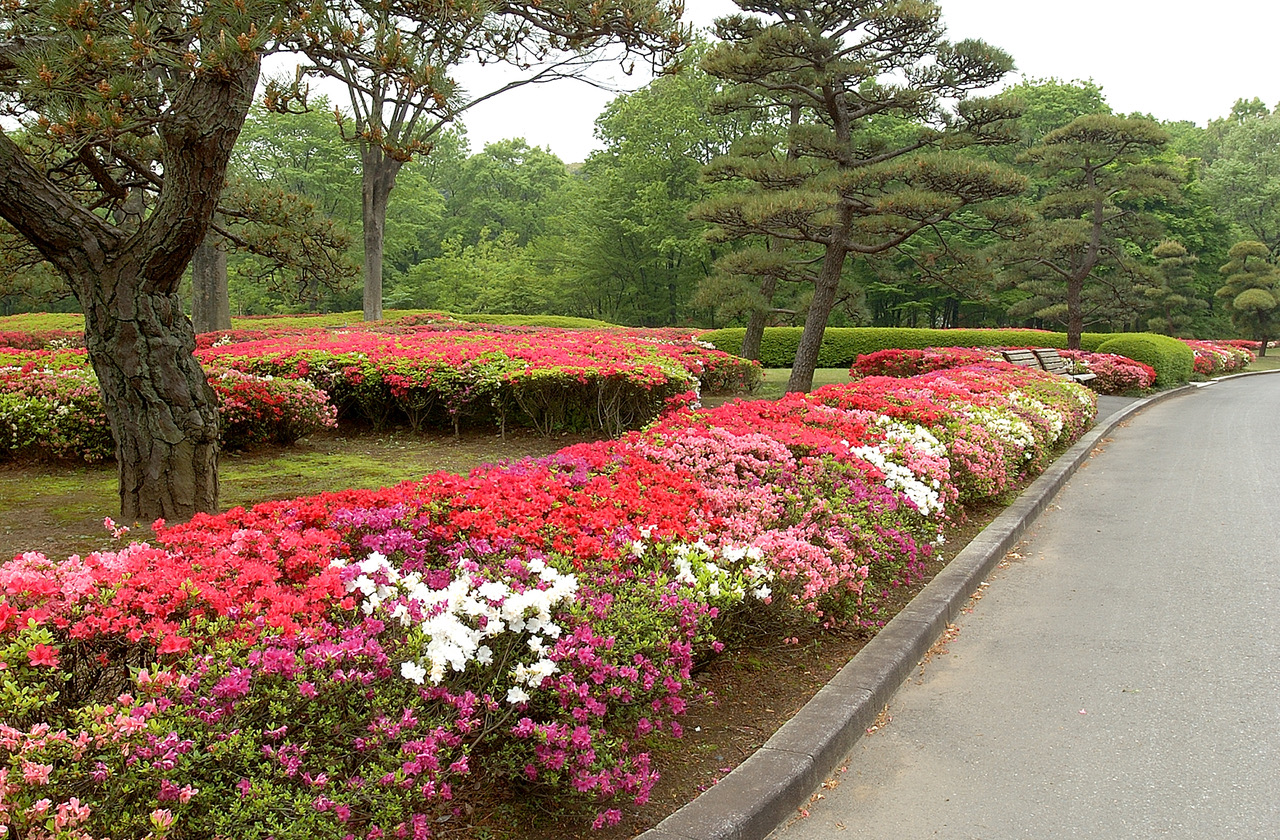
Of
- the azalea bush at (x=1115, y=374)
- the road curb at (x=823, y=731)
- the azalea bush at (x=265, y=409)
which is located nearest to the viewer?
the road curb at (x=823, y=731)

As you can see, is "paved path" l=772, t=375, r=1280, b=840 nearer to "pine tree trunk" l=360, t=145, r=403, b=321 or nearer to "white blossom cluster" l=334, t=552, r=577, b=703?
"white blossom cluster" l=334, t=552, r=577, b=703

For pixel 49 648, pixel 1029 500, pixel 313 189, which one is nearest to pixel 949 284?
pixel 1029 500

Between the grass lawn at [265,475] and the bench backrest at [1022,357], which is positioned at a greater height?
the bench backrest at [1022,357]

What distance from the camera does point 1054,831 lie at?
234 cm

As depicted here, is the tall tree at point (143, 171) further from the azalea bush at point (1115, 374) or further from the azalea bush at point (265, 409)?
the azalea bush at point (1115, 374)

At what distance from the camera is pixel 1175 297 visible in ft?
102

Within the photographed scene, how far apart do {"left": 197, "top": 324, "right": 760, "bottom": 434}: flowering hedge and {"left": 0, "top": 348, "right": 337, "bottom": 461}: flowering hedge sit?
0.62 metres

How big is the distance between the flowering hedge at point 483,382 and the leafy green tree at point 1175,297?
94.3 ft

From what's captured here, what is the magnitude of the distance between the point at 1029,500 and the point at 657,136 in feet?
88.8

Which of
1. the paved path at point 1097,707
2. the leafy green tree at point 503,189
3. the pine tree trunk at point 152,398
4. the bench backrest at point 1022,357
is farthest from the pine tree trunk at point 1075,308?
the leafy green tree at point 503,189

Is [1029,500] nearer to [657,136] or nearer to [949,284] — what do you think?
[949,284]

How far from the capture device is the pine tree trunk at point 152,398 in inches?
175

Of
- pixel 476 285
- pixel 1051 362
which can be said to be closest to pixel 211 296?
pixel 1051 362

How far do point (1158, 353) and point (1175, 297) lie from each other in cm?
1595
